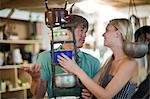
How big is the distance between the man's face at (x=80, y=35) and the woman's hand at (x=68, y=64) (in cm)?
5

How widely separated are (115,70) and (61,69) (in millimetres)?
165

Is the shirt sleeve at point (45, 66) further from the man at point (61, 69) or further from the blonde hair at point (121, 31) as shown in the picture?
the blonde hair at point (121, 31)

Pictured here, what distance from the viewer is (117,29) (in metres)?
0.78

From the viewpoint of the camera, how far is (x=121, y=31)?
2.53ft

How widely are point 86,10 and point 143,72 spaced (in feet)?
0.87

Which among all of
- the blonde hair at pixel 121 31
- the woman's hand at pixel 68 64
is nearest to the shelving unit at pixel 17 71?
the woman's hand at pixel 68 64

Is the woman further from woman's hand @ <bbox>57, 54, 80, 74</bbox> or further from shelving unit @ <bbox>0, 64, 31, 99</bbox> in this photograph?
shelving unit @ <bbox>0, 64, 31, 99</bbox>

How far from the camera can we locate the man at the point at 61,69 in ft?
2.62

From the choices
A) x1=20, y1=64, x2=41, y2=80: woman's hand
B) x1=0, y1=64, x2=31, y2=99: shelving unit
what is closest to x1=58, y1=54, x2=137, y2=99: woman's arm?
x1=20, y1=64, x2=41, y2=80: woman's hand

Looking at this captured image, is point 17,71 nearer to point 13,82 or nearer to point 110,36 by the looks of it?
point 13,82

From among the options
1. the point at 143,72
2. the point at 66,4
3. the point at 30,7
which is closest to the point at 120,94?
the point at 143,72

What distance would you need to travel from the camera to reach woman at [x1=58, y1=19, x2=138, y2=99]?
75 cm

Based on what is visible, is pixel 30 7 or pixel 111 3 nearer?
pixel 111 3

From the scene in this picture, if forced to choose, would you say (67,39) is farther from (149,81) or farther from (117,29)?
(149,81)
